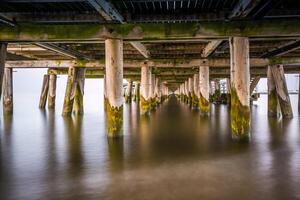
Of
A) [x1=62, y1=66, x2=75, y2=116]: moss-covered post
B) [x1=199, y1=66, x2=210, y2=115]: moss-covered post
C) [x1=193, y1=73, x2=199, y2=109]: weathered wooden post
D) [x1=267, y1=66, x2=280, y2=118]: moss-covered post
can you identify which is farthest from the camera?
[x1=193, y1=73, x2=199, y2=109]: weathered wooden post

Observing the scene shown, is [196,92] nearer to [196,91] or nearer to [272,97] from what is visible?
[196,91]

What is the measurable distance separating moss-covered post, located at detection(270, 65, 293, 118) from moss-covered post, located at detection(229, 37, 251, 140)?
6.11 meters

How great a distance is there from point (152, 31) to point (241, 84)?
2.47 m

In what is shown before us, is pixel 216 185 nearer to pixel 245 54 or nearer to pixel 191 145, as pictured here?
pixel 191 145

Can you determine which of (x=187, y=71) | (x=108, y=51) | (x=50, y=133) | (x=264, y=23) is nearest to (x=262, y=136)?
(x=264, y=23)

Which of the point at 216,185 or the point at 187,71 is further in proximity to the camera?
the point at 187,71

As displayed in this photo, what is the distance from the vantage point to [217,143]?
7.77m

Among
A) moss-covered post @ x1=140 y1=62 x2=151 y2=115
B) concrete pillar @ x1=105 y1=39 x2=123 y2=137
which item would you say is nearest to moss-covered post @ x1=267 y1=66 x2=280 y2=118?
moss-covered post @ x1=140 y1=62 x2=151 y2=115

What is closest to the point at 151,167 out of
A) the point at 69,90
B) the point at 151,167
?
the point at 151,167

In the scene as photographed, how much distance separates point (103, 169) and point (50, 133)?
5268 millimetres

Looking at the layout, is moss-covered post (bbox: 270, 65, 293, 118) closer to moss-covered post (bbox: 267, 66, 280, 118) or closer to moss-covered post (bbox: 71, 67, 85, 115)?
moss-covered post (bbox: 267, 66, 280, 118)

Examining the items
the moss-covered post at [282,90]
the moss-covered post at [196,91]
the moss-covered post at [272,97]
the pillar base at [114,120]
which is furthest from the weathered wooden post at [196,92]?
the pillar base at [114,120]

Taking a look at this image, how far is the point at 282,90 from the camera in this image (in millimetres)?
12898

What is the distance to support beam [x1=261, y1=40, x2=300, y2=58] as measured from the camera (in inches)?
412
